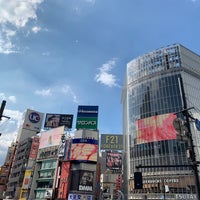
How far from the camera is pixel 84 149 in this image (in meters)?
58.5

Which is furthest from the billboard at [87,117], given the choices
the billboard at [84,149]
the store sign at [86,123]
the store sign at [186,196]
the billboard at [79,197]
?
the store sign at [186,196]

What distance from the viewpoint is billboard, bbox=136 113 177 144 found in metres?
69.4

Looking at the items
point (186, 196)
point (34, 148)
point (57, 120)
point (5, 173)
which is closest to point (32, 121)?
point (57, 120)

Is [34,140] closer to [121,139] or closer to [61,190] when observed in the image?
[61,190]

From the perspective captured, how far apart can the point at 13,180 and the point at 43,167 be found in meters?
24.4

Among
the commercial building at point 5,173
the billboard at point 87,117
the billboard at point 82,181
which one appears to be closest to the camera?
the billboard at point 82,181

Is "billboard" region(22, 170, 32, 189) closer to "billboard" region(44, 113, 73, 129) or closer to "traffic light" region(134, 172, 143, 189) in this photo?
"billboard" region(44, 113, 73, 129)

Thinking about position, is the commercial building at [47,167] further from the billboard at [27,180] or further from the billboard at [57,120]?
the billboard at [57,120]

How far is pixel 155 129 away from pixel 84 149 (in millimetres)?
28207

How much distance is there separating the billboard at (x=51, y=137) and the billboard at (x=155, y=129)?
29.4 m

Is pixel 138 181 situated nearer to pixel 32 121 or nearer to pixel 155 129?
pixel 155 129

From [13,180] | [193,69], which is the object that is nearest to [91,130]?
[13,180]

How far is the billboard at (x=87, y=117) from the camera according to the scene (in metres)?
68.0

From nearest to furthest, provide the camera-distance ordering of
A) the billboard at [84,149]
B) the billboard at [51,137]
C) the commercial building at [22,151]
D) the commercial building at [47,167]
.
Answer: the billboard at [84,149]
the commercial building at [47,167]
the billboard at [51,137]
the commercial building at [22,151]
